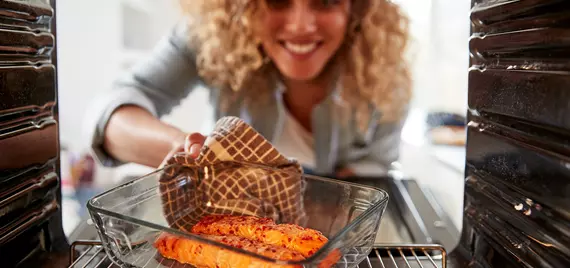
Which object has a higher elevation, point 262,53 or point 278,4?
point 278,4

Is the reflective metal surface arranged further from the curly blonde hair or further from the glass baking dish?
the curly blonde hair

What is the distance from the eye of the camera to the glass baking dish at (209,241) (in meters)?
0.47

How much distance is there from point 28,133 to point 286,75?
1.02 meters

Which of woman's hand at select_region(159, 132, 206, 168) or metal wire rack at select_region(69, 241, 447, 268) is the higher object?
woman's hand at select_region(159, 132, 206, 168)

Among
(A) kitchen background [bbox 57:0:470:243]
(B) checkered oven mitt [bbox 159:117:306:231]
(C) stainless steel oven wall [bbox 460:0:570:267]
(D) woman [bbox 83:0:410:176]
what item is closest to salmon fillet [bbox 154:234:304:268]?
(B) checkered oven mitt [bbox 159:117:306:231]

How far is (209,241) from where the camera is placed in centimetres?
42

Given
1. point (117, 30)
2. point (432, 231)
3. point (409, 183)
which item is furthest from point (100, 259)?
point (117, 30)

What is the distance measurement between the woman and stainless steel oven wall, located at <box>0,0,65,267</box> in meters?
0.54

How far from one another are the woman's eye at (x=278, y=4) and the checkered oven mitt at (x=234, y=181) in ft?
2.34

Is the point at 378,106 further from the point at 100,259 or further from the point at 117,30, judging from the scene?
the point at 117,30

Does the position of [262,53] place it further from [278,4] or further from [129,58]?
[129,58]

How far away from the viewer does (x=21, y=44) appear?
1.94 ft

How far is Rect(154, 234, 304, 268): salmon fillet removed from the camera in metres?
0.46

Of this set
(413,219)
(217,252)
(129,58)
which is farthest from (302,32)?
(129,58)
